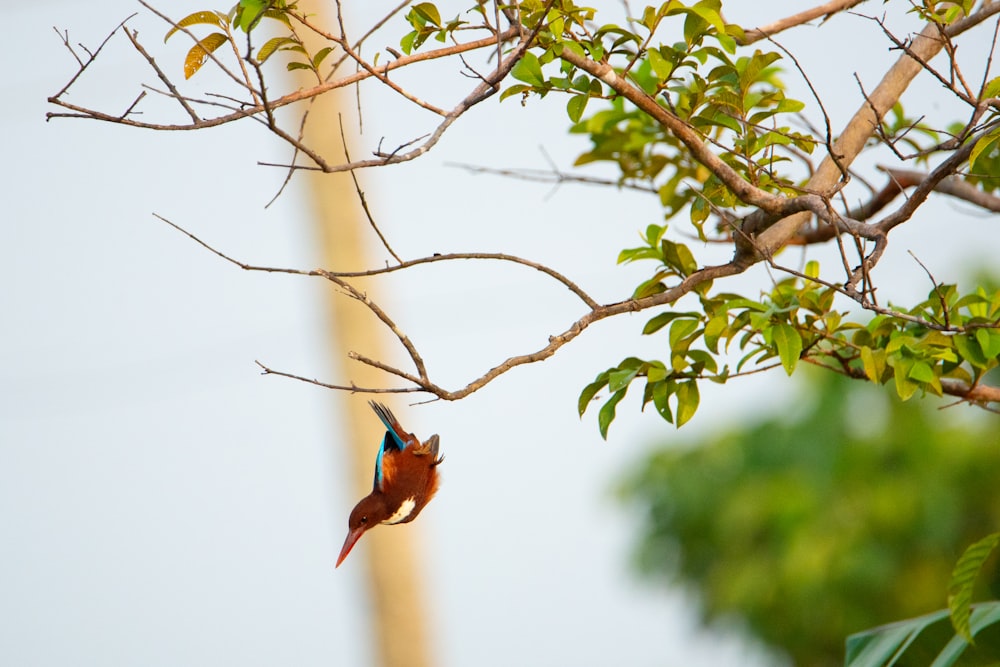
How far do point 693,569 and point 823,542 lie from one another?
902 mm

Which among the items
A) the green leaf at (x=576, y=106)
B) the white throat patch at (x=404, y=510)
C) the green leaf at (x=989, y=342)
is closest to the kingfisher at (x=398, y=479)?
the white throat patch at (x=404, y=510)

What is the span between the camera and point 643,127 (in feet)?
7.16

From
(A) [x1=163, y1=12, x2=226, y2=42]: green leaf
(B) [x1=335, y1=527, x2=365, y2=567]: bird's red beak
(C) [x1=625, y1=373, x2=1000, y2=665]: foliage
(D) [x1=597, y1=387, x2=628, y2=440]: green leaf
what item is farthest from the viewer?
(C) [x1=625, y1=373, x2=1000, y2=665]: foliage

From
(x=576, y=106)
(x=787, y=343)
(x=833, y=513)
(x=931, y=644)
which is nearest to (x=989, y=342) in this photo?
(x=787, y=343)

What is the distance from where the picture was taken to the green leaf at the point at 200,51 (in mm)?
1400

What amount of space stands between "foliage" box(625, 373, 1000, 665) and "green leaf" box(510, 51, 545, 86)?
346 centimetres

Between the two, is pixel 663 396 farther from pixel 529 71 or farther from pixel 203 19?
pixel 203 19

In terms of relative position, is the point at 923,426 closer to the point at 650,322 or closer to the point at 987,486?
the point at 987,486

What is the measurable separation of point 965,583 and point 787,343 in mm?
598

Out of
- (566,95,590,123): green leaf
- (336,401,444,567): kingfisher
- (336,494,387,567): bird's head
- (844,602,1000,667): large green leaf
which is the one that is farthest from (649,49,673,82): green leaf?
(844,602,1000,667): large green leaf

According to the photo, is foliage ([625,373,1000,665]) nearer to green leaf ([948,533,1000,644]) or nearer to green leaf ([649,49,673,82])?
green leaf ([948,533,1000,644])

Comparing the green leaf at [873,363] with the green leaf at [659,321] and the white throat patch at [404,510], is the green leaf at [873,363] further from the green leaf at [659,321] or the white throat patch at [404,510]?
the white throat patch at [404,510]

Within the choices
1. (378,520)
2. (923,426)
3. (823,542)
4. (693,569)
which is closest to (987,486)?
(923,426)

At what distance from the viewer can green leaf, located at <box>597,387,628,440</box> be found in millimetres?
1603
